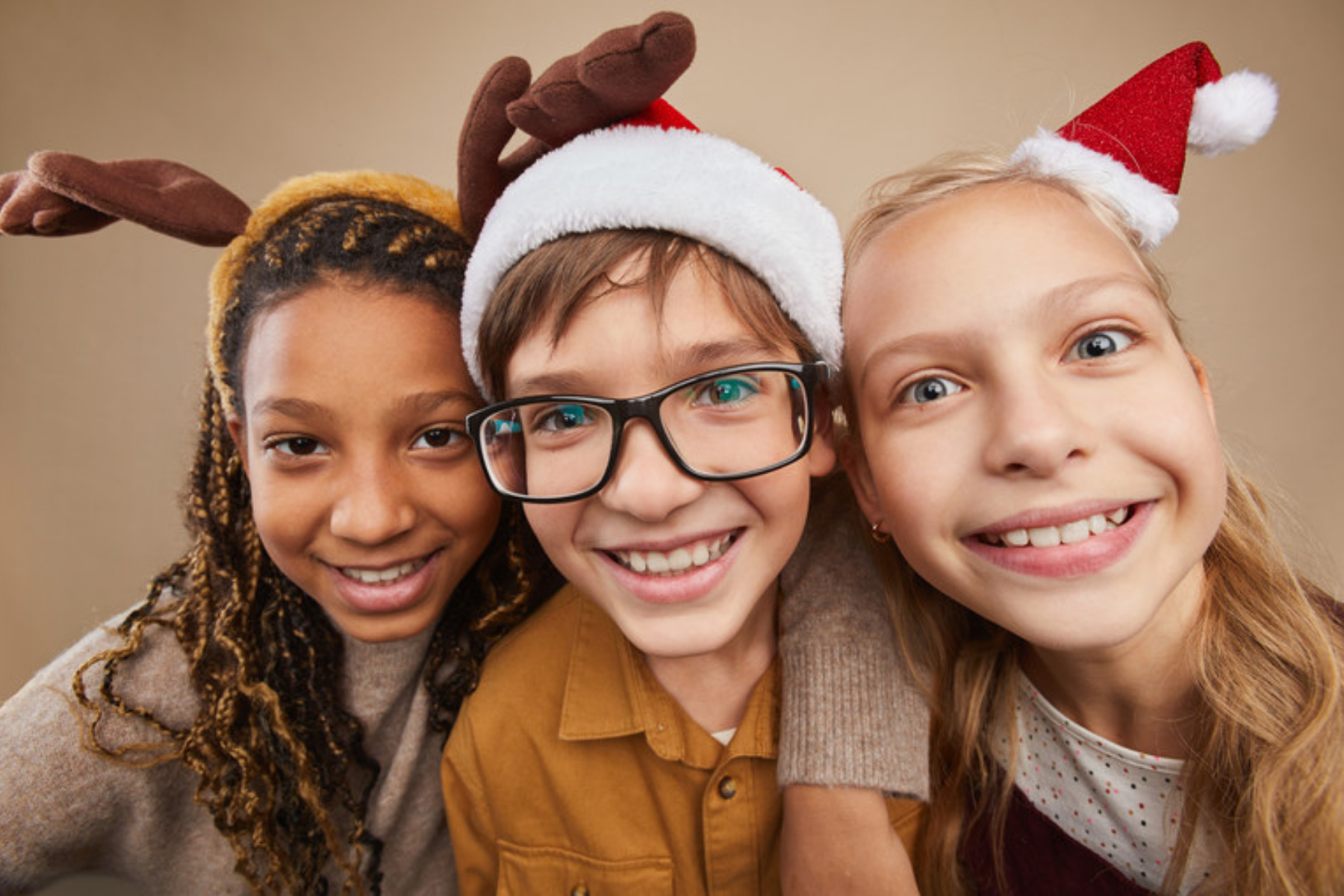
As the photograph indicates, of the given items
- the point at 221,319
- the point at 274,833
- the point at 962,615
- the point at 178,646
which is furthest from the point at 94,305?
the point at 962,615

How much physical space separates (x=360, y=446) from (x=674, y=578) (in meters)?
0.42

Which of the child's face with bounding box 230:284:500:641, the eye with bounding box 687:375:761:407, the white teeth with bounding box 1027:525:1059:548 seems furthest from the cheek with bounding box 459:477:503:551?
the white teeth with bounding box 1027:525:1059:548

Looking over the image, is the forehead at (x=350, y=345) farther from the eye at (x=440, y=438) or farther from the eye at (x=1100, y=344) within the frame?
the eye at (x=1100, y=344)

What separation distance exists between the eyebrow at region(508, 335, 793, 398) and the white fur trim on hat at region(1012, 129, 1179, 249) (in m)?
0.41

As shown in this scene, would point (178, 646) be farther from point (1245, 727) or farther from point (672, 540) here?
point (1245, 727)

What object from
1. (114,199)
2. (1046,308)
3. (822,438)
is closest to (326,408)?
(114,199)

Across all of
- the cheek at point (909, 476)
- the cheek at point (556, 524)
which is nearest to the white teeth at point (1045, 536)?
the cheek at point (909, 476)

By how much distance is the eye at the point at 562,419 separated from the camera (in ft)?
3.03

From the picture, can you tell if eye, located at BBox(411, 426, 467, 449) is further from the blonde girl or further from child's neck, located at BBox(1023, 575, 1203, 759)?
child's neck, located at BBox(1023, 575, 1203, 759)

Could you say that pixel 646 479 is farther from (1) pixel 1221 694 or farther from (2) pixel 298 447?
(1) pixel 1221 694

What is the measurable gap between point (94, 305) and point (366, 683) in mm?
1016

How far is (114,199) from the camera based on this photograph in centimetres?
101

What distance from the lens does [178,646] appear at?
1.16 meters

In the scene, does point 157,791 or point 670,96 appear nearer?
point 157,791
